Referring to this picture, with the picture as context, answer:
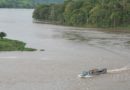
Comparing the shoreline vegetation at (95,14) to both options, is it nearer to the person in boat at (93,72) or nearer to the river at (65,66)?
the river at (65,66)

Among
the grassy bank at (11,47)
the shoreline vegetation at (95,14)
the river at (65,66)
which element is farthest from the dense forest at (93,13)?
the grassy bank at (11,47)

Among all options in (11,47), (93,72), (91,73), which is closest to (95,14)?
(11,47)

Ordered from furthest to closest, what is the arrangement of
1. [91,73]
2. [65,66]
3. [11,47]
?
[11,47], [65,66], [91,73]

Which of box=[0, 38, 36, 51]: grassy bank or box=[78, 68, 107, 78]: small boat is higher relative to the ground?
box=[78, 68, 107, 78]: small boat

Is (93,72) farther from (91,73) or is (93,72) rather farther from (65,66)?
(65,66)

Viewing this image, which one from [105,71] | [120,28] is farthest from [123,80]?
[120,28]

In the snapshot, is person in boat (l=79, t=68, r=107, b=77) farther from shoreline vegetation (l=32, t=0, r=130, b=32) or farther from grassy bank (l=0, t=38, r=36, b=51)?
shoreline vegetation (l=32, t=0, r=130, b=32)

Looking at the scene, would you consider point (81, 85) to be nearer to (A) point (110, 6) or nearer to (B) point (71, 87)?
(B) point (71, 87)

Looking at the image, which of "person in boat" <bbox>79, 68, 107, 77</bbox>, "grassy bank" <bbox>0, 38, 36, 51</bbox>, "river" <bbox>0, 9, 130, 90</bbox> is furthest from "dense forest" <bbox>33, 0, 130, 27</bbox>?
"person in boat" <bbox>79, 68, 107, 77</bbox>

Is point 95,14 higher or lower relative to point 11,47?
lower
